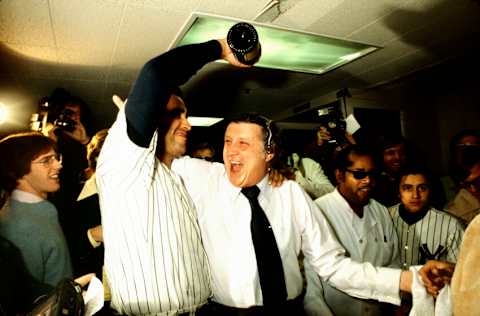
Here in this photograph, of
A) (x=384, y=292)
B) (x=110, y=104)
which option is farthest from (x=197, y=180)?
(x=110, y=104)

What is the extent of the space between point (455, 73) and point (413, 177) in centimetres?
389

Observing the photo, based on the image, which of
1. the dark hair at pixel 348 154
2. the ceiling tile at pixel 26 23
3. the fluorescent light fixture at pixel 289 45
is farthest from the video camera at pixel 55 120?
the dark hair at pixel 348 154

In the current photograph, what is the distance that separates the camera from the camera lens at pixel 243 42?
1.27m

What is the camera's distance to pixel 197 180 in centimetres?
177

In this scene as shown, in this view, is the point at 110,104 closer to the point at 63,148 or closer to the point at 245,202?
the point at 63,148

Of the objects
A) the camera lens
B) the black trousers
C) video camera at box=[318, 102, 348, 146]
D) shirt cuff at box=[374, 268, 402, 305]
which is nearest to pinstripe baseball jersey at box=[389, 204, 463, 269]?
video camera at box=[318, 102, 348, 146]

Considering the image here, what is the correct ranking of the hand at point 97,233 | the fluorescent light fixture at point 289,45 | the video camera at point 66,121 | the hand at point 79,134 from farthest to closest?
1. the fluorescent light fixture at point 289,45
2. the hand at point 79,134
3. the video camera at point 66,121
4. the hand at point 97,233

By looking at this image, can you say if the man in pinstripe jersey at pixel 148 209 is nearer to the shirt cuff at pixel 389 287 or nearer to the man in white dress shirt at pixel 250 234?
the man in white dress shirt at pixel 250 234

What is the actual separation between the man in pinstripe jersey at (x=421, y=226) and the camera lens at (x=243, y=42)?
2.49 m

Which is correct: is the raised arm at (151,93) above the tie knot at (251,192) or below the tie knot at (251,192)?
above

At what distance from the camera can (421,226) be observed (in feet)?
9.43

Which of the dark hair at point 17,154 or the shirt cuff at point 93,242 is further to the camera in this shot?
the shirt cuff at point 93,242

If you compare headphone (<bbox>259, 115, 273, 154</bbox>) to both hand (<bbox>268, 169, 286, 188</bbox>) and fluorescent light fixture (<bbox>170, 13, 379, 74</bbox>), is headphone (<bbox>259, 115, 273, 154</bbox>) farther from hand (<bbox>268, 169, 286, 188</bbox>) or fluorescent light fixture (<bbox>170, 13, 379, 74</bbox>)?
fluorescent light fixture (<bbox>170, 13, 379, 74</bbox>)

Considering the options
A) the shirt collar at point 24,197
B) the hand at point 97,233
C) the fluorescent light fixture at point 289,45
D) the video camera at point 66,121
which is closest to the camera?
the shirt collar at point 24,197
